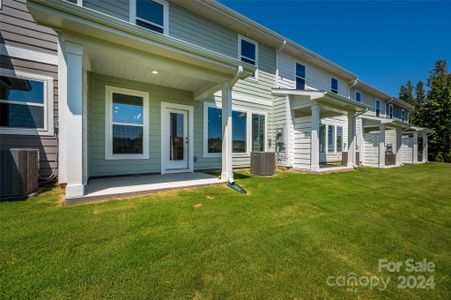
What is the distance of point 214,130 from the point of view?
678 centimetres

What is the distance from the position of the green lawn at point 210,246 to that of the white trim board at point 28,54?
312 centimetres

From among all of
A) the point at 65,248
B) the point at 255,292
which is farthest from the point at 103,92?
the point at 255,292

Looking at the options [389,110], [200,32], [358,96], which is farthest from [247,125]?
[389,110]

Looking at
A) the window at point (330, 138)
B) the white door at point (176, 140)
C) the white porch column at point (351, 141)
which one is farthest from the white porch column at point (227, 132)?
the window at point (330, 138)

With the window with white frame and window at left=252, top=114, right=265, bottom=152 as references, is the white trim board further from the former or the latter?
the window with white frame

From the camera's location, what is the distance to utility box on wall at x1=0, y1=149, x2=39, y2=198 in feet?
10.4

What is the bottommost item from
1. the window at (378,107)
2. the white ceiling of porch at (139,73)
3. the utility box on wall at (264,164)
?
the utility box on wall at (264,164)

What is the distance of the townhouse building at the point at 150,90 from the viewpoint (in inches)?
123

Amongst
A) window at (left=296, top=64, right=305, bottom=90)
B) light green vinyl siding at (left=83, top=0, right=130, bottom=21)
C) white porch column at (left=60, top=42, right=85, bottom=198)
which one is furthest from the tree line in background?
white porch column at (left=60, top=42, right=85, bottom=198)

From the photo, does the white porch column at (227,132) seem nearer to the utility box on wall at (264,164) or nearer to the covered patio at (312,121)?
the utility box on wall at (264,164)

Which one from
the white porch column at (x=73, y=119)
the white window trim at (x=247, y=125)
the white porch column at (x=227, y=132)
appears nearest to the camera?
the white porch column at (x=73, y=119)

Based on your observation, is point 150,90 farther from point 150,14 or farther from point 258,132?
point 258,132

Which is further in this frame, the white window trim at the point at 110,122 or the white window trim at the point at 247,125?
the white window trim at the point at 247,125

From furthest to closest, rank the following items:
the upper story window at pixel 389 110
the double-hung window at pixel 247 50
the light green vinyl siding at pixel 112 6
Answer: the upper story window at pixel 389 110, the double-hung window at pixel 247 50, the light green vinyl siding at pixel 112 6
